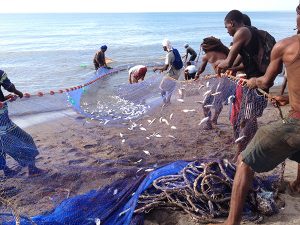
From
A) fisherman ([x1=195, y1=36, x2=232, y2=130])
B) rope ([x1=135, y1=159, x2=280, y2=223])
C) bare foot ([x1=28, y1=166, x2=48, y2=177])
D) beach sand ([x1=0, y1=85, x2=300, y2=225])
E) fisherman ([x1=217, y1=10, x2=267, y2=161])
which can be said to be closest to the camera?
rope ([x1=135, y1=159, x2=280, y2=223])

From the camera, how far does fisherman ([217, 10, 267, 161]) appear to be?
448cm

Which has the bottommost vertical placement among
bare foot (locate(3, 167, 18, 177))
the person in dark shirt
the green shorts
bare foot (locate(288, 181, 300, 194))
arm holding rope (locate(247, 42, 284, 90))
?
bare foot (locate(288, 181, 300, 194))

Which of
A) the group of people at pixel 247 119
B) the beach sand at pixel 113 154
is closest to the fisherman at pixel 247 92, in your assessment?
the group of people at pixel 247 119

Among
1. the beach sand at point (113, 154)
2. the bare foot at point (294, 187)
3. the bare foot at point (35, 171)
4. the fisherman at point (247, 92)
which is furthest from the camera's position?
the fisherman at point (247, 92)

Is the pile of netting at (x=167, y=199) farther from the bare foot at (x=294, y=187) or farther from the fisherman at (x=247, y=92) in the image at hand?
the fisherman at (x=247, y=92)

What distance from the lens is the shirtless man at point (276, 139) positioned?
2916mm

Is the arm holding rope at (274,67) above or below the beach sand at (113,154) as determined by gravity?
above

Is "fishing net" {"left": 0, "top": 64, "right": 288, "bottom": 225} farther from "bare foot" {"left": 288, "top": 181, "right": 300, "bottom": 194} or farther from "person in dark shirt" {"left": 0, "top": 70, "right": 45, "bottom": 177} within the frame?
"bare foot" {"left": 288, "top": 181, "right": 300, "bottom": 194}

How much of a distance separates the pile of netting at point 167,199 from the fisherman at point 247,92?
2.56 ft

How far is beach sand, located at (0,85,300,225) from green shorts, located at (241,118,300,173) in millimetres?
805

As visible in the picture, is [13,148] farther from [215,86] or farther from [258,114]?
[258,114]

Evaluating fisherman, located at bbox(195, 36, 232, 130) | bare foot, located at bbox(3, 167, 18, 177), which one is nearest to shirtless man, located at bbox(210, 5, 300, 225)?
fisherman, located at bbox(195, 36, 232, 130)

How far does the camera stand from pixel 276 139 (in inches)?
117

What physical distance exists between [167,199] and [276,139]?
138 cm
